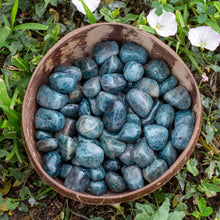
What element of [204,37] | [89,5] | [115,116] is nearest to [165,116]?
[115,116]

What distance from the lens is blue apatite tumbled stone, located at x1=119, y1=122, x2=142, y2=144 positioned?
1.23 meters

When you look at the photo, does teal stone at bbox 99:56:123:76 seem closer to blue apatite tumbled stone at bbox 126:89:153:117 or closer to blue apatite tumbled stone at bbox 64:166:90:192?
blue apatite tumbled stone at bbox 126:89:153:117

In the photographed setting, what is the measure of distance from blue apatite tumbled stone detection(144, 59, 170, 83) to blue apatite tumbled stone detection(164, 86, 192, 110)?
0.07 metres

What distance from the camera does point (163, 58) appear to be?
50.8 inches

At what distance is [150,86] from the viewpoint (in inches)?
50.7

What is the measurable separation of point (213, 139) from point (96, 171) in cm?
56

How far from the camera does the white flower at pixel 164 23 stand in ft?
4.51

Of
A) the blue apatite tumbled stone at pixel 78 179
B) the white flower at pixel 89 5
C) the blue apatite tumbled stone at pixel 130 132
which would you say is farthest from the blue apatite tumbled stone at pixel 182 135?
the white flower at pixel 89 5

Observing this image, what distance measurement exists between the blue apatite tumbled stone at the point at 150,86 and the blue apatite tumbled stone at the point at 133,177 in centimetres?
29

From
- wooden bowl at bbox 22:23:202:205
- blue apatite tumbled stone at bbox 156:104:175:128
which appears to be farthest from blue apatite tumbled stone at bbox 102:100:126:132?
wooden bowl at bbox 22:23:202:205

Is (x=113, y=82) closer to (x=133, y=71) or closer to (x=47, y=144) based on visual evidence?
(x=133, y=71)

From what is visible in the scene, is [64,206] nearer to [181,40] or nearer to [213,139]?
[213,139]

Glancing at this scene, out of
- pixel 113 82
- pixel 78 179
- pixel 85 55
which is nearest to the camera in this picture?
pixel 78 179

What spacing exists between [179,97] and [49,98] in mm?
487
